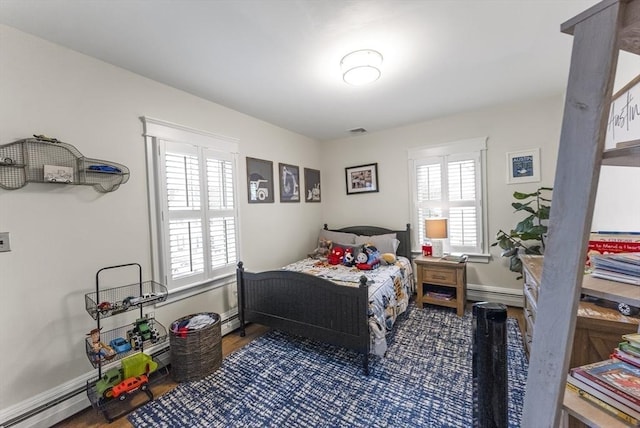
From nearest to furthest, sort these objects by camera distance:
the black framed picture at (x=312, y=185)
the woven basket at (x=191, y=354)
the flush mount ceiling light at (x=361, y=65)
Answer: the flush mount ceiling light at (x=361, y=65)
the woven basket at (x=191, y=354)
the black framed picture at (x=312, y=185)

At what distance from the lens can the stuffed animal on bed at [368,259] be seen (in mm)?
3227

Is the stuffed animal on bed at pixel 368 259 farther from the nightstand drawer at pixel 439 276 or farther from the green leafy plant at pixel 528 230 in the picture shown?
the green leafy plant at pixel 528 230

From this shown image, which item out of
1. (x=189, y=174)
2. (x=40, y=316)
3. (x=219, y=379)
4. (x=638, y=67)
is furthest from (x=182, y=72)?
(x=638, y=67)

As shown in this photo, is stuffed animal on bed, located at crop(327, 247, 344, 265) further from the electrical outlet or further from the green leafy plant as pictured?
the electrical outlet

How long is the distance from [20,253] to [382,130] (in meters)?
4.08

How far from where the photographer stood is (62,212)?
6.07ft

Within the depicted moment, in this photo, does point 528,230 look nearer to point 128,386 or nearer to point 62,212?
point 128,386

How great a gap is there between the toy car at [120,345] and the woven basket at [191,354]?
31 centimetres

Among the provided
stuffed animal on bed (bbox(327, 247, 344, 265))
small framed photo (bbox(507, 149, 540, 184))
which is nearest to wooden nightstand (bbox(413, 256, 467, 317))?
stuffed animal on bed (bbox(327, 247, 344, 265))

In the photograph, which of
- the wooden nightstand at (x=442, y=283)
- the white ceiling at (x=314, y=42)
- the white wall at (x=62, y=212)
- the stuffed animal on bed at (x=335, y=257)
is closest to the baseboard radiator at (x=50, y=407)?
the white wall at (x=62, y=212)

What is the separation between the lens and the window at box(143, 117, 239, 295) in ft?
7.80

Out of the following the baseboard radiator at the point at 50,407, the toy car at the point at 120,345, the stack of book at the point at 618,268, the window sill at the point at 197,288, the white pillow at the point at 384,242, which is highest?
the stack of book at the point at 618,268

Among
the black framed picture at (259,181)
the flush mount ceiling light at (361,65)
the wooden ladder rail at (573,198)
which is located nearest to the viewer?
the wooden ladder rail at (573,198)

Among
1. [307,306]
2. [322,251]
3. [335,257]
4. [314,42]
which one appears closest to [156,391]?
[307,306]
